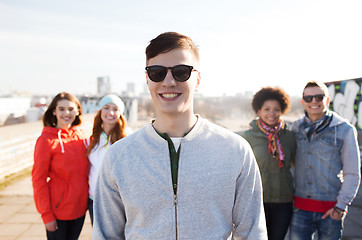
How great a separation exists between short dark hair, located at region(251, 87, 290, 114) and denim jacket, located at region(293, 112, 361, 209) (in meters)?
0.47

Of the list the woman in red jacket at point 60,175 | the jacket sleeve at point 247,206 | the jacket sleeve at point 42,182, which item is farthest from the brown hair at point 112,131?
the jacket sleeve at point 247,206

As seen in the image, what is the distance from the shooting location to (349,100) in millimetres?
9203

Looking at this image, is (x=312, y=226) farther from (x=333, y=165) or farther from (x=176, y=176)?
(x=176, y=176)

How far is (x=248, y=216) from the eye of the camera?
1461mm

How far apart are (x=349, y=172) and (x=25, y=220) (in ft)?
16.4

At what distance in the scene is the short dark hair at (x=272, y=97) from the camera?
2.86 meters

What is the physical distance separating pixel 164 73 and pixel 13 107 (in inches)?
1733

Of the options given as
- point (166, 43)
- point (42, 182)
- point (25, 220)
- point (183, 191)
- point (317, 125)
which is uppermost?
point (166, 43)

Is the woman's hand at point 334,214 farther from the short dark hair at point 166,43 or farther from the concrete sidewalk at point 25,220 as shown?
the short dark hair at point 166,43

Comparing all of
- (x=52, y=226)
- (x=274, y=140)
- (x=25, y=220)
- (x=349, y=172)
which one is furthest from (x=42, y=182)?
(x=349, y=172)

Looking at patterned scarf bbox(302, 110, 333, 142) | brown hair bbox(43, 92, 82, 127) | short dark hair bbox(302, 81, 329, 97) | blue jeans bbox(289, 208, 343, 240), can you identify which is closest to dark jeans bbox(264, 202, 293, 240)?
blue jeans bbox(289, 208, 343, 240)

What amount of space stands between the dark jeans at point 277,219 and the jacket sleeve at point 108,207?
178cm

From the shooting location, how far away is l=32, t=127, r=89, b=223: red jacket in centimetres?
259

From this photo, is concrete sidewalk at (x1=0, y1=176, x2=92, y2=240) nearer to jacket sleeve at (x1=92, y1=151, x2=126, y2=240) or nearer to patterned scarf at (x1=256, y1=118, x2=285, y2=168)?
jacket sleeve at (x1=92, y1=151, x2=126, y2=240)
